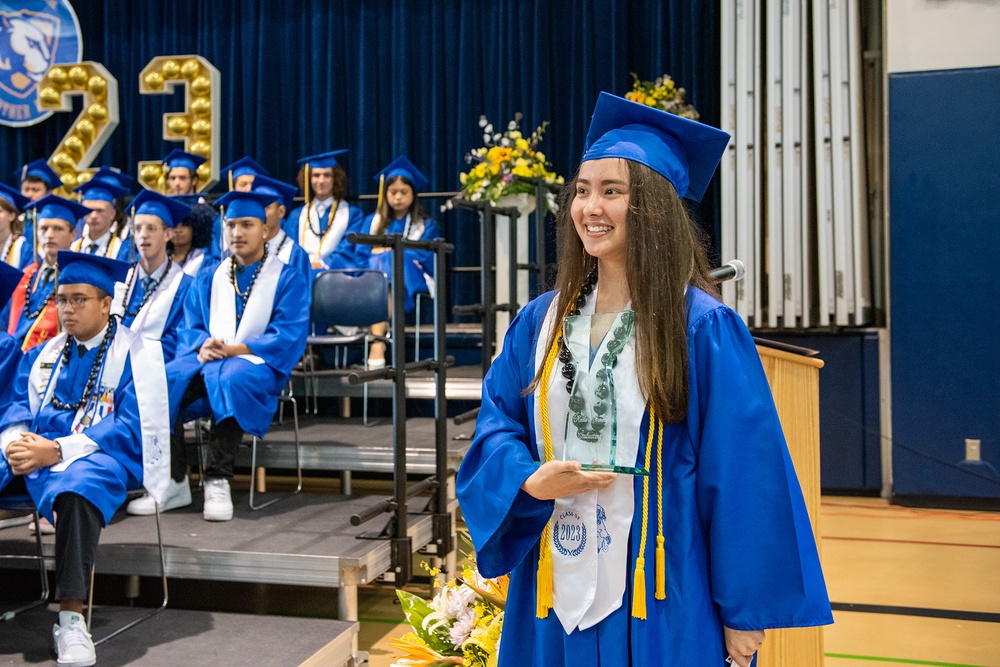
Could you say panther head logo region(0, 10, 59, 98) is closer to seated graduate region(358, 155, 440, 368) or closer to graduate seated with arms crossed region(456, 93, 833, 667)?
seated graduate region(358, 155, 440, 368)

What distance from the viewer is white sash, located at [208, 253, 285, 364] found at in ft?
14.3

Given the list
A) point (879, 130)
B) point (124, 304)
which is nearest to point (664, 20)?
point (879, 130)

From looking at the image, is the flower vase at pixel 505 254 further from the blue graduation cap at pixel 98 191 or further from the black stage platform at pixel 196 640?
the black stage platform at pixel 196 640

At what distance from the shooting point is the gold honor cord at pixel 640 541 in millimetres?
1546

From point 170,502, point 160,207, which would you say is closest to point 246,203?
point 160,207

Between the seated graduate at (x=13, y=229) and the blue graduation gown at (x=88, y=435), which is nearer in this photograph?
the blue graduation gown at (x=88, y=435)

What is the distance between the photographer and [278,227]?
558 centimetres

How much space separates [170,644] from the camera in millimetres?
3033

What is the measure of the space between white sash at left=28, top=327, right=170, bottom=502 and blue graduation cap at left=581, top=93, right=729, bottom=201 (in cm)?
211

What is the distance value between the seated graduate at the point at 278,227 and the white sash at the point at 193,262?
1.14ft

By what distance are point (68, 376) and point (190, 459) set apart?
5.78 feet

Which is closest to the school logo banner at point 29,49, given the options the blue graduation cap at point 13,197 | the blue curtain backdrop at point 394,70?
the blue curtain backdrop at point 394,70

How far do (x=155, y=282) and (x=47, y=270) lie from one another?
0.95 meters

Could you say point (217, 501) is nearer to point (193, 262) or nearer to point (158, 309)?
point (158, 309)
